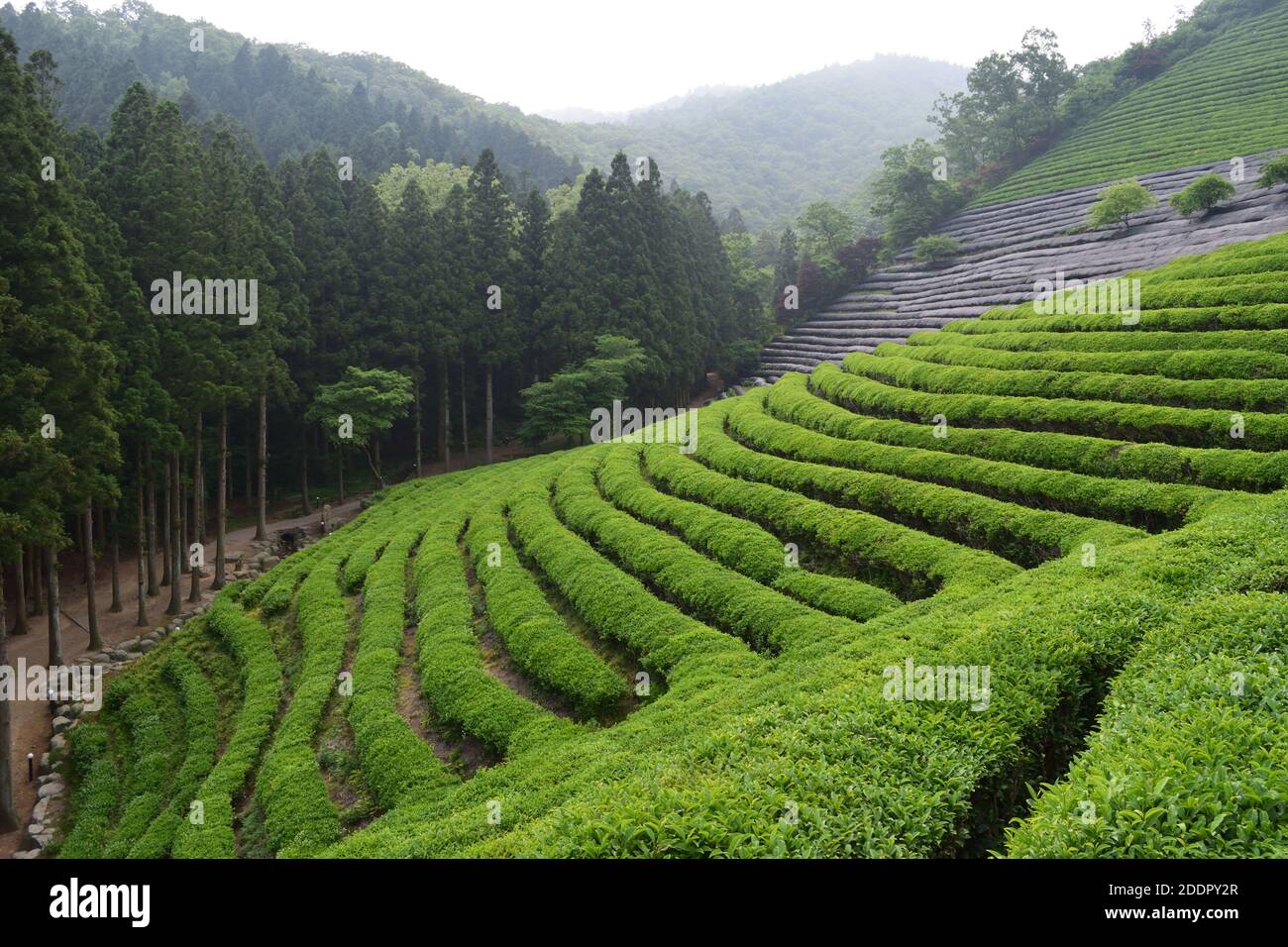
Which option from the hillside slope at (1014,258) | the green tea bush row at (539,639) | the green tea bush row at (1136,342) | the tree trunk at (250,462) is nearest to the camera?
the green tea bush row at (539,639)

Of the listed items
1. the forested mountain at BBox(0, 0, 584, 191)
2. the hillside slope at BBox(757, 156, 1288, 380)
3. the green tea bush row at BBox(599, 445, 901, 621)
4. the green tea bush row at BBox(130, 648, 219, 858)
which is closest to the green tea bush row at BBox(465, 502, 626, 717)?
the green tea bush row at BBox(599, 445, 901, 621)

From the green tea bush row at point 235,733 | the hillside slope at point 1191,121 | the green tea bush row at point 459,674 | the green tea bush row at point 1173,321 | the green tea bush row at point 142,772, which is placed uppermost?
the hillside slope at point 1191,121

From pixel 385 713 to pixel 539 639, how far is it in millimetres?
2846

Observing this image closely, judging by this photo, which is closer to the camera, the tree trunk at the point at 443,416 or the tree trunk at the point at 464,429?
the tree trunk at the point at 443,416

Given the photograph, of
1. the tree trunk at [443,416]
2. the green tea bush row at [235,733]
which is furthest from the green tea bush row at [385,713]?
the tree trunk at [443,416]

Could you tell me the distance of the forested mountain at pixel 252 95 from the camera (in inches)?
2643

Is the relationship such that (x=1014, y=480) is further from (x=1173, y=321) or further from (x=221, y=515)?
(x=221, y=515)

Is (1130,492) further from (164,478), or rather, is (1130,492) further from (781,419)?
(164,478)

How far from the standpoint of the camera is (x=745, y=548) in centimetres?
1600

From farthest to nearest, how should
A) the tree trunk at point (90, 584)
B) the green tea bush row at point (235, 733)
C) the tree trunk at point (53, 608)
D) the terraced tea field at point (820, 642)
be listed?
the tree trunk at point (90, 584) → the tree trunk at point (53, 608) → the green tea bush row at point (235, 733) → the terraced tea field at point (820, 642)

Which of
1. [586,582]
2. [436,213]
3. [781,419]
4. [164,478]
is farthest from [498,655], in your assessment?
[436,213]

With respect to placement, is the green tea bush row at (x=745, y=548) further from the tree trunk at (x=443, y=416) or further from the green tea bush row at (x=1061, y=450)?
the tree trunk at (x=443, y=416)

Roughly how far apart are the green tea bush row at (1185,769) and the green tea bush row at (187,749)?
42.2 ft

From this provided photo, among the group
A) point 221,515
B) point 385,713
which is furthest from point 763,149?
point 385,713
